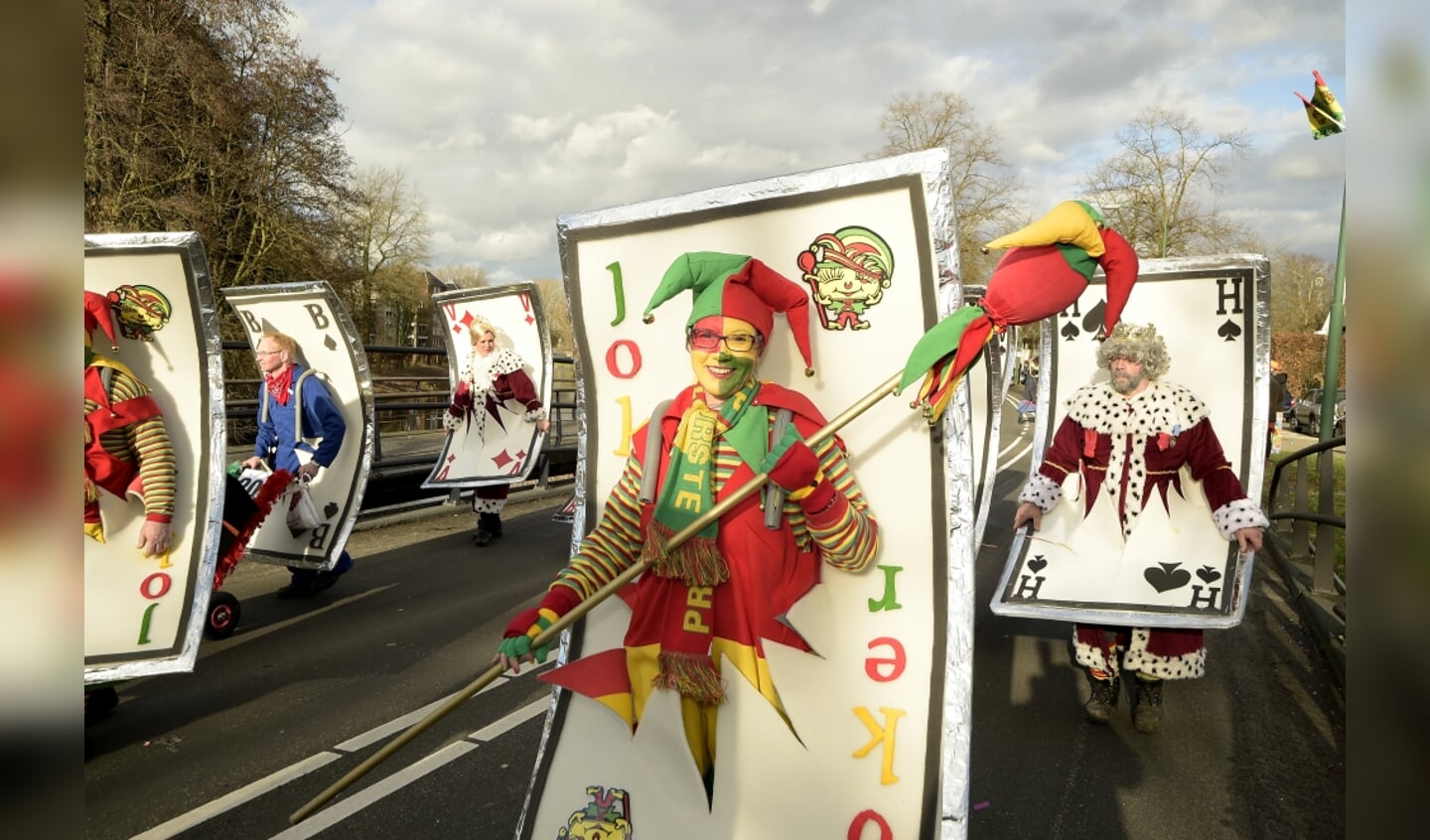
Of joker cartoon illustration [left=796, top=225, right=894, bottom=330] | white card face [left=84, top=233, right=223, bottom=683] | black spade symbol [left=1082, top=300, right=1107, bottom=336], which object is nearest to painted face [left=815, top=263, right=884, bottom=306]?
joker cartoon illustration [left=796, top=225, right=894, bottom=330]

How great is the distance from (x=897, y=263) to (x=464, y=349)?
7.81m

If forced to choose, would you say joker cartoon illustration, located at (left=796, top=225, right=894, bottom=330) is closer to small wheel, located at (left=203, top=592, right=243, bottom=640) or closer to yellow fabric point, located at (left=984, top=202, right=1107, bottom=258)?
yellow fabric point, located at (left=984, top=202, right=1107, bottom=258)

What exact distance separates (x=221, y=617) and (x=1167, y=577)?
554cm

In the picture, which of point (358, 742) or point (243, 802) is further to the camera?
point (358, 742)

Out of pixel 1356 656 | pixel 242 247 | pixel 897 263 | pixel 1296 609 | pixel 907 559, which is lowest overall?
pixel 1296 609

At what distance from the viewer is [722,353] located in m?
2.05

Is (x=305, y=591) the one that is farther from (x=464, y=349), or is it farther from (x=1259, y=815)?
(x=1259, y=815)

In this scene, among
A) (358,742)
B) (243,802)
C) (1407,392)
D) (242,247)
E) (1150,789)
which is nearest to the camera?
(1407,392)

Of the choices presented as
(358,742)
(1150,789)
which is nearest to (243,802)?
(358,742)

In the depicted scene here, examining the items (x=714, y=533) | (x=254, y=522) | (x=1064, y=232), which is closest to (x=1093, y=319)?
(x=1064, y=232)

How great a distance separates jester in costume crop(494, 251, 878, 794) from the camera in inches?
80.7

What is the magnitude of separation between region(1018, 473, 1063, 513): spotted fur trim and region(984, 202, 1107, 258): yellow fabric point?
262 cm

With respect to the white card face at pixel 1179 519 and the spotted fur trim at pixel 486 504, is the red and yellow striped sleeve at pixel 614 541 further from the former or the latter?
the spotted fur trim at pixel 486 504

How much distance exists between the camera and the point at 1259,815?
334 centimetres
